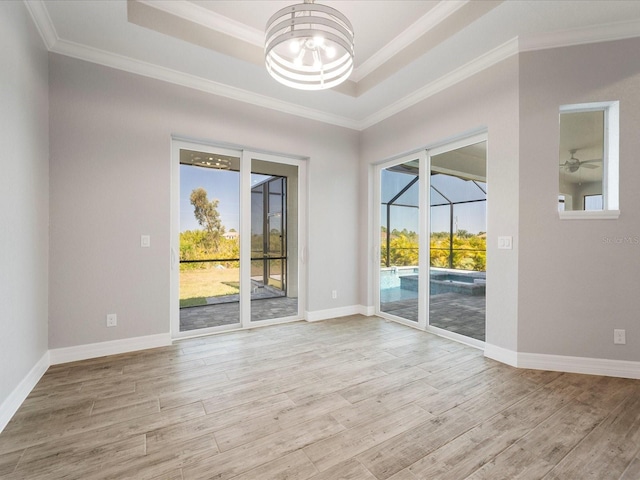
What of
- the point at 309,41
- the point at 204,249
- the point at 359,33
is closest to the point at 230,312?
the point at 204,249

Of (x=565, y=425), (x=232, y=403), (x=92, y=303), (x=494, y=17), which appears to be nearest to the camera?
(x=565, y=425)

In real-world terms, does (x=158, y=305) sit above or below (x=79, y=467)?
above

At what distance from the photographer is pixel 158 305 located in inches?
131

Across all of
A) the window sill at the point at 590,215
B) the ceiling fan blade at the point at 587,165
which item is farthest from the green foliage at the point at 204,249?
the ceiling fan blade at the point at 587,165

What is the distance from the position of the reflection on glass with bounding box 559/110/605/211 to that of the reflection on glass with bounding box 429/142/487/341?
0.71 meters

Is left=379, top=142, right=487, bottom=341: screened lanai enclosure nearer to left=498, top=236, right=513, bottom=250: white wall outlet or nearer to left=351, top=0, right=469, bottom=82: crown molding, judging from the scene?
left=498, top=236, right=513, bottom=250: white wall outlet

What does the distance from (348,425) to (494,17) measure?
339 centimetres

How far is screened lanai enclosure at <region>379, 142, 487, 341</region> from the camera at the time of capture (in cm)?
348

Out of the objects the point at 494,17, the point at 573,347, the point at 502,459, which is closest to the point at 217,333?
the point at 502,459

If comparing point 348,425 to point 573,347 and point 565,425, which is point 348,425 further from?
point 573,347

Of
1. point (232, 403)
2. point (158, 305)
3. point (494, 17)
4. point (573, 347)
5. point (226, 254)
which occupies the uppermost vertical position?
point (494, 17)

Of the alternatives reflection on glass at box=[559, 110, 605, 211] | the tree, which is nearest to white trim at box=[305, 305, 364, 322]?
the tree

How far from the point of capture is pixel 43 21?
2.54m

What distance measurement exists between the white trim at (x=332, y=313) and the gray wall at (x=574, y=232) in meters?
2.41
